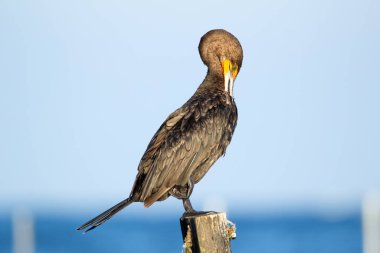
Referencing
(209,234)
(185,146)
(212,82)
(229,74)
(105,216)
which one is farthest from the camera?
(212,82)

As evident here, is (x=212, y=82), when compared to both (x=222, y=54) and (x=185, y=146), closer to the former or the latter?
(x=222, y=54)

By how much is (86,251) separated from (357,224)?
13.0 meters

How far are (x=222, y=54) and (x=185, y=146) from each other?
1311mm

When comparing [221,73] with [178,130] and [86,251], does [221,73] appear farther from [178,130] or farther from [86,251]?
[86,251]

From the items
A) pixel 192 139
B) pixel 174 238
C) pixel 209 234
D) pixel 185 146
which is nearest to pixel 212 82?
pixel 192 139

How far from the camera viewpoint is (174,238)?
44.6 metres

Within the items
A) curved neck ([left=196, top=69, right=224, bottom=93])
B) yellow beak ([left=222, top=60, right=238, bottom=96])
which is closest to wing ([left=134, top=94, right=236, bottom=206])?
yellow beak ([left=222, top=60, right=238, bottom=96])

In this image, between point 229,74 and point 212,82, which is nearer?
point 229,74

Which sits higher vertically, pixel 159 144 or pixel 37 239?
pixel 37 239

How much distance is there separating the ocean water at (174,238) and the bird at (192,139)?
2520cm

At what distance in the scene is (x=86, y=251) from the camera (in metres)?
44.8

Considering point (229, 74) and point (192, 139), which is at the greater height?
point (229, 74)

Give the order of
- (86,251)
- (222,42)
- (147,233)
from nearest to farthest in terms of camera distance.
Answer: (222,42) → (86,251) → (147,233)

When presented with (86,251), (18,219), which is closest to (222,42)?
(18,219)
